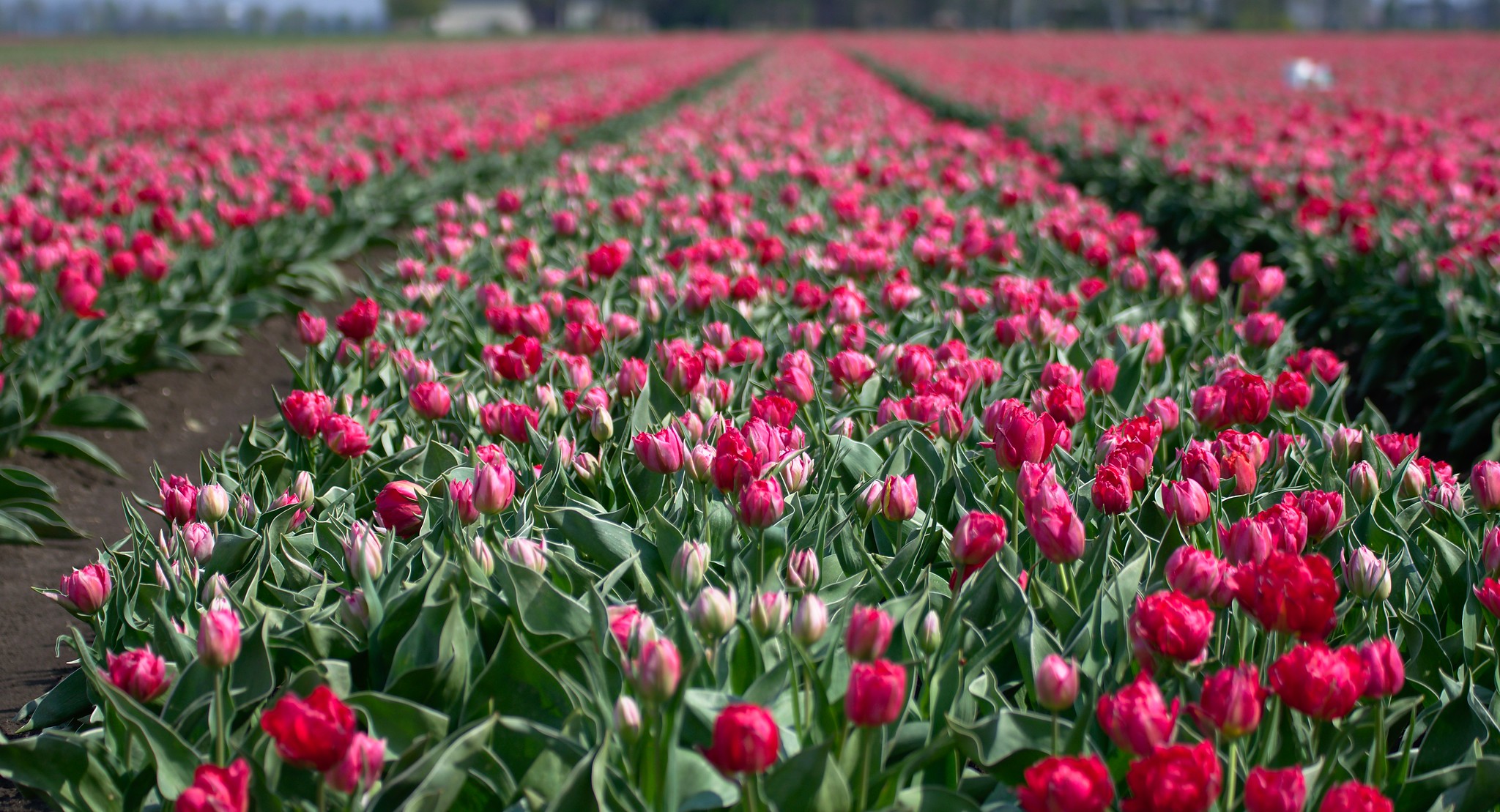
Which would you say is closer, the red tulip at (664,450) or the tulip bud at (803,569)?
the tulip bud at (803,569)

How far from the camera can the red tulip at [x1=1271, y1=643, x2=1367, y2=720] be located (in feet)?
4.52

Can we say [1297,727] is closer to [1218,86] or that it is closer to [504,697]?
[504,697]

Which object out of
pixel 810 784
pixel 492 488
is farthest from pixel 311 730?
pixel 492 488

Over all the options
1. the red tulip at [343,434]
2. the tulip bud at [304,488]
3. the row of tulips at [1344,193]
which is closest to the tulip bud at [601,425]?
the red tulip at [343,434]

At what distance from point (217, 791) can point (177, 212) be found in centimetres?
582

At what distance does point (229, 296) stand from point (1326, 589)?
16.7ft

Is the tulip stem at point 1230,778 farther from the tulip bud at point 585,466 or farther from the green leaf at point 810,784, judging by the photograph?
the tulip bud at point 585,466

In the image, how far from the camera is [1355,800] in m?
1.26

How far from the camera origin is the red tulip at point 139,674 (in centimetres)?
164

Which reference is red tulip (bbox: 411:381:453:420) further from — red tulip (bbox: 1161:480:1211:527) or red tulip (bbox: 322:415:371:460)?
red tulip (bbox: 1161:480:1211:527)

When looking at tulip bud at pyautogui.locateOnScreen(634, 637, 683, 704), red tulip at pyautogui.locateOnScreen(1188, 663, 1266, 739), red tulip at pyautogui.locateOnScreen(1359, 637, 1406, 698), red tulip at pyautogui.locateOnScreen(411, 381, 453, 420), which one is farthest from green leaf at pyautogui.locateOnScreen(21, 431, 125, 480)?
red tulip at pyautogui.locateOnScreen(1359, 637, 1406, 698)

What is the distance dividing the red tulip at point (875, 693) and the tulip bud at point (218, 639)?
0.83 metres

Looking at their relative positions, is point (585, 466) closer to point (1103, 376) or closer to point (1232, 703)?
point (1103, 376)

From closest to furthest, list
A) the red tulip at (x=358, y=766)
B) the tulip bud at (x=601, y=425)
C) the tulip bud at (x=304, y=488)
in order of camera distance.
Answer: the red tulip at (x=358, y=766) → the tulip bud at (x=304, y=488) → the tulip bud at (x=601, y=425)
